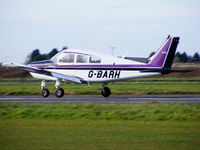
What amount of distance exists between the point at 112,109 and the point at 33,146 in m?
7.02

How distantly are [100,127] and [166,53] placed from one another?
10.2 metres

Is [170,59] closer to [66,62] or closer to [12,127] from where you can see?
[66,62]

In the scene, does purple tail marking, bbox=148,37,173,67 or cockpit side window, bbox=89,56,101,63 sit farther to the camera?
cockpit side window, bbox=89,56,101,63

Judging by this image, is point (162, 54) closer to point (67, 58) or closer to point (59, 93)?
point (67, 58)

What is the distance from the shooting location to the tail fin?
894 inches

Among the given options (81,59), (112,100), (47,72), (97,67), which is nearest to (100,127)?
(112,100)

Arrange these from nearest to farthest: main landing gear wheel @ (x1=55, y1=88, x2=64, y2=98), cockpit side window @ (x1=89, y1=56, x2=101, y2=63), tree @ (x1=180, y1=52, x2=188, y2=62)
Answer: cockpit side window @ (x1=89, y1=56, x2=101, y2=63) < main landing gear wheel @ (x1=55, y1=88, x2=64, y2=98) < tree @ (x1=180, y1=52, x2=188, y2=62)

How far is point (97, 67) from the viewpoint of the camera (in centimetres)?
2384

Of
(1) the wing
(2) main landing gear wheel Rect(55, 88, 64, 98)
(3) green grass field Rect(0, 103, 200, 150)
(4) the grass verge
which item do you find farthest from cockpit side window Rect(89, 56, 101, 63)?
(4) the grass verge

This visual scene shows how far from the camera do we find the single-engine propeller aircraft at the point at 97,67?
22812 mm

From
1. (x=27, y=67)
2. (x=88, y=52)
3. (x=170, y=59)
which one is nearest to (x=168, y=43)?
(x=170, y=59)

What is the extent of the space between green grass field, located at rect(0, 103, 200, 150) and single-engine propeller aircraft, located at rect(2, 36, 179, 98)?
5218 mm

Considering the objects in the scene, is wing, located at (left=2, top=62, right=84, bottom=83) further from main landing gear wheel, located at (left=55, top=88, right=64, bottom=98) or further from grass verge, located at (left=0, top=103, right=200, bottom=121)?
grass verge, located at (left=0, top=103, right=200, bottom=121)

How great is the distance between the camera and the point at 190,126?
44.9 ft
